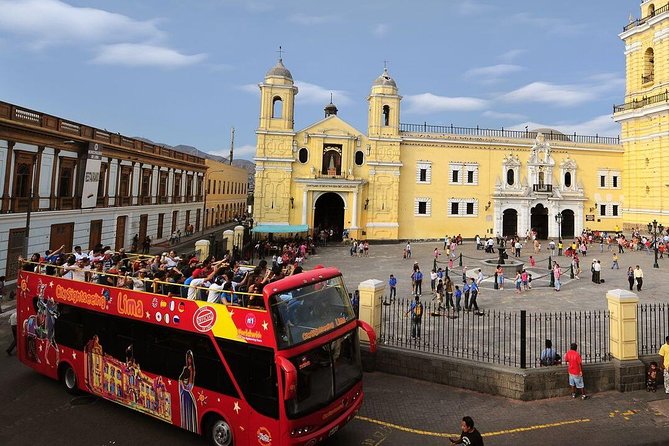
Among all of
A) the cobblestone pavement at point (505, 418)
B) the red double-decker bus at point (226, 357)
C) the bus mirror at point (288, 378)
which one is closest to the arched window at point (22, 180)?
the red double-decker bus at point (226, 357)

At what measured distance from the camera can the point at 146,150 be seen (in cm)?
3134

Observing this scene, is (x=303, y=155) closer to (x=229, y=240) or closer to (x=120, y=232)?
(x=229, y=240)

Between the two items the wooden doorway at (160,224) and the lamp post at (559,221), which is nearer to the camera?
the wooden doorway at (160,224)

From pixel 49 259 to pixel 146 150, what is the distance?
23.5 metres

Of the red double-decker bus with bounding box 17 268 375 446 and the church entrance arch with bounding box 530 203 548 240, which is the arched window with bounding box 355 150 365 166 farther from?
the red double-decker bus with bounding box 17 268 375 446

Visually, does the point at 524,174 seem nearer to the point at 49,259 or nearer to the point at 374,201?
the point at 374,201

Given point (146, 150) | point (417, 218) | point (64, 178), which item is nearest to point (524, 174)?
point (417, 218)

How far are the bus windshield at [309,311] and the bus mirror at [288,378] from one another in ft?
0.73

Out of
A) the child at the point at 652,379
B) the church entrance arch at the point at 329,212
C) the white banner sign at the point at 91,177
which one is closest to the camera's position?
the child at the point at 652,379

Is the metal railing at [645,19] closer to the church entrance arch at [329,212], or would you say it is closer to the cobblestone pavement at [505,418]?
the church entrance arch at [329,212]

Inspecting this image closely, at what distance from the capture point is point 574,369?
8648mm

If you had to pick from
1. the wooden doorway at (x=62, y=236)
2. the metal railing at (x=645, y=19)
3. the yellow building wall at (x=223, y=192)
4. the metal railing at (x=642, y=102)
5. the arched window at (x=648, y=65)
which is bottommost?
the wooden doorway at (x=62, y=236)

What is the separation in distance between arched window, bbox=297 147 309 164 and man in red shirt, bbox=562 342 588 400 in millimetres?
30533

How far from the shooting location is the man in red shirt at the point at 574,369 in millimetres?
8578
